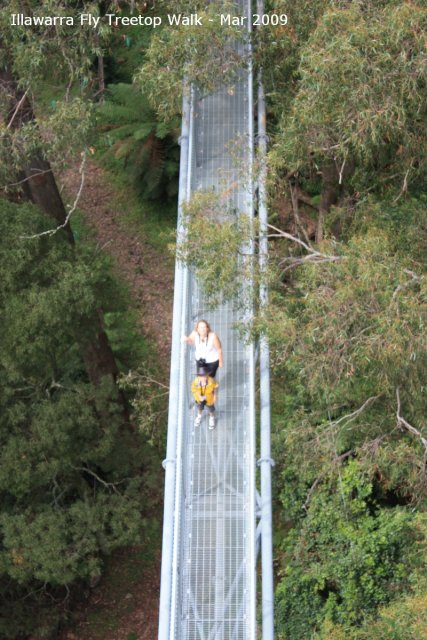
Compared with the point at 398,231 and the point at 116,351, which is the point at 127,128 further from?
the point at 398,231

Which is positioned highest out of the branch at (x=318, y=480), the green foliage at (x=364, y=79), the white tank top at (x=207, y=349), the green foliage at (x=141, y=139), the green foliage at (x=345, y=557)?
the green foliage at (x=364, y=79)

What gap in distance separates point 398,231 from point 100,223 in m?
11.5

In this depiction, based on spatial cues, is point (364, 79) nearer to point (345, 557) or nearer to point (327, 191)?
point (327, 191)

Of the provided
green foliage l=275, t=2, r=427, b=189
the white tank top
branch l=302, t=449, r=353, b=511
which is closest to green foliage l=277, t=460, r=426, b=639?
branch l=302, t=449, r=353, b=511

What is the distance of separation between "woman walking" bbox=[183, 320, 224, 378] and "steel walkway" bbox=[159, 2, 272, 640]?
24 centimetres

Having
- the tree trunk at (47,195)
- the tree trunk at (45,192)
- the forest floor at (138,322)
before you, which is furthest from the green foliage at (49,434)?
the tree trunk at (45,192)

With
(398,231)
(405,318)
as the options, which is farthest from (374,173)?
(405,318)

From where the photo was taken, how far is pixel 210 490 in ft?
38.4

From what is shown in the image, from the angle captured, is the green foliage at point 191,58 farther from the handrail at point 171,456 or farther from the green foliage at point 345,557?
the green foliage at point 345,557

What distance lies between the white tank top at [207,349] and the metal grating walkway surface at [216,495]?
25 centimetres

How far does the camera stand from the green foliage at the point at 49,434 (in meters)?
14.4

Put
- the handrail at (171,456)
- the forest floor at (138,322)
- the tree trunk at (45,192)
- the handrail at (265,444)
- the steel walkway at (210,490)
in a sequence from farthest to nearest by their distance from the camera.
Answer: the forest floor at (138,322), the tree trunk at (45,192), the steel walkway at (210,490), the handrail at (265,444), the handrail at (171,456)

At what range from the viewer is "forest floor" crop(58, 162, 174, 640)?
61.1ft

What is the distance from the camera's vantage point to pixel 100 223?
77.3 feet
